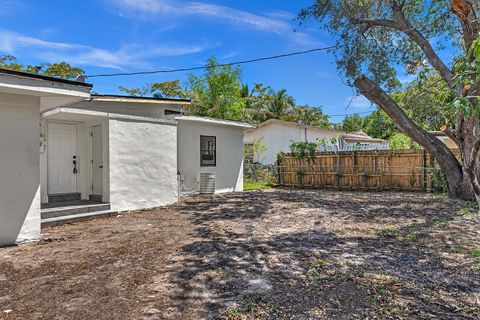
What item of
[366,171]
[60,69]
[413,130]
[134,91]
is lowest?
[366,171]

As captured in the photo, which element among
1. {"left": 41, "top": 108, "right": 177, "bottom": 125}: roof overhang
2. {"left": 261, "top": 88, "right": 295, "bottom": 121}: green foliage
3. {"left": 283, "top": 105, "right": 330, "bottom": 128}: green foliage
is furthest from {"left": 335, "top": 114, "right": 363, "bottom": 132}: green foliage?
{"left": 41, "top": 108, "right": 177, "bottom": 125}: roof overhang

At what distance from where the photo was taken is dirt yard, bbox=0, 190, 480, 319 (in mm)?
3109

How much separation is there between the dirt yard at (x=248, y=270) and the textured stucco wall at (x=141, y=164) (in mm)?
1308

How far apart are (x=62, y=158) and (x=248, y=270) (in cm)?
746

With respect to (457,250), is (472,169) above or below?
above

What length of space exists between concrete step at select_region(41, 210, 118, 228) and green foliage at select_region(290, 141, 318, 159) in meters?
10.5

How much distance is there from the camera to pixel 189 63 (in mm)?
17844

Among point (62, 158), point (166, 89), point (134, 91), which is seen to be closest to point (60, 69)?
point (134, 91)

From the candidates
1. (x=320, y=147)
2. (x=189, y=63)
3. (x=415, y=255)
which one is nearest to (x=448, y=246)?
(x=415, y=255)

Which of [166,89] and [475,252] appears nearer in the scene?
[475,252]

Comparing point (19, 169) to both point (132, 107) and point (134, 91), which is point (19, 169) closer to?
point (132, 107)

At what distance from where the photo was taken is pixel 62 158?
9.13 meters

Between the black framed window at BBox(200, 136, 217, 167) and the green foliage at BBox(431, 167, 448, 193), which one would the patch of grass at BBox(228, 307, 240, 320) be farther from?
the green foliage at BBox(431, 167, 448, 193)

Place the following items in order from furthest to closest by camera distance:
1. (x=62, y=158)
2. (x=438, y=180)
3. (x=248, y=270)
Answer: (x=438, y=180) < (x=62, y=158) < (x=248, y=270)
